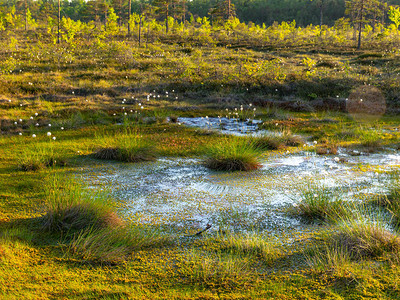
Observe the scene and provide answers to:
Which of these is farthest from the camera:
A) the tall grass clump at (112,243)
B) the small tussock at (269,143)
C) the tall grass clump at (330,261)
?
the small tussock at (269,143)

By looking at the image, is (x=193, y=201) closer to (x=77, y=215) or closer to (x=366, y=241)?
(x=77, y=215)

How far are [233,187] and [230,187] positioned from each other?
46 mm

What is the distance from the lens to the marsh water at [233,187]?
402 cm

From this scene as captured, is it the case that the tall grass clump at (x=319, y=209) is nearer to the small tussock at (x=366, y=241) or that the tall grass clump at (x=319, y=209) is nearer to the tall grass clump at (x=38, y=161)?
the small tussock at (x=366, y=241)

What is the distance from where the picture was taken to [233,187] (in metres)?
5.12

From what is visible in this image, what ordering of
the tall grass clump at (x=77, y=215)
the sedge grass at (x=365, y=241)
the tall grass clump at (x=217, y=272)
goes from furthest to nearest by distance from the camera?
the tall grass clump at (x=77, y=215) → the sedge grass at (x=365, y=241) → the tall grass clump at (x=217, y=272)

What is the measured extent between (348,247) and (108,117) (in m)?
8.34

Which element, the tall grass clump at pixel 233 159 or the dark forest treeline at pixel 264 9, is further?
the dark forest treeline at pixel 264 9

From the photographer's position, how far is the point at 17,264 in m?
2.90

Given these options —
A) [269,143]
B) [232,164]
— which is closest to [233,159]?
[232,164]

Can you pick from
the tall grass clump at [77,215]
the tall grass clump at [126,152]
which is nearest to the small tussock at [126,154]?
the tall grass clump at [126,152]

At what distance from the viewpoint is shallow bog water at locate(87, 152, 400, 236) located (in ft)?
13.2

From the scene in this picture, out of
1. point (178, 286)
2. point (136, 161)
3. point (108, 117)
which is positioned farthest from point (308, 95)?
point (178, 286)

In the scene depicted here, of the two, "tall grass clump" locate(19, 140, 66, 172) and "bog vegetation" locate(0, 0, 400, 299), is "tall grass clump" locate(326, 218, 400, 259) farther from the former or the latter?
"tall grass clump" locate(19, 140, 66, 172)
